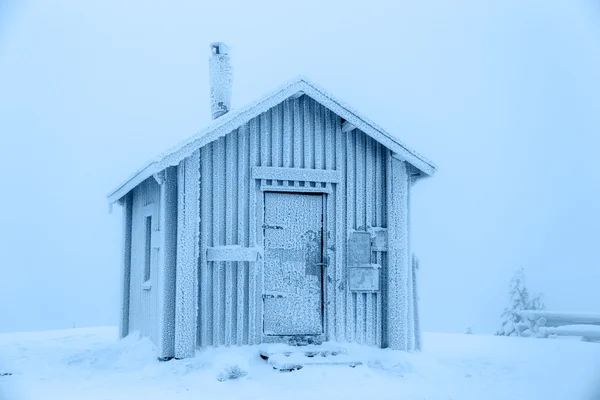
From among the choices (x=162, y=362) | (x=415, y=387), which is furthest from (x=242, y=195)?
(x=415, y=387)

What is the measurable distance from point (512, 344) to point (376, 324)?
15.2 ft

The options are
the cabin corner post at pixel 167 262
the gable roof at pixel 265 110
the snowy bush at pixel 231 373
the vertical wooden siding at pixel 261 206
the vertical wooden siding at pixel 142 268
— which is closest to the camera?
the snowy bush at pixel 231 373

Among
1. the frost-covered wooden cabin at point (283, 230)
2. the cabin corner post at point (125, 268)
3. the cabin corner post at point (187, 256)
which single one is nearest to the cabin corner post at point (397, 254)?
the frost-covered wooden cabin at point (283, 230)

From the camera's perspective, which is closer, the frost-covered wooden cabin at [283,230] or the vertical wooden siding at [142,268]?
the frost-covered wooden cabin at [283,230]

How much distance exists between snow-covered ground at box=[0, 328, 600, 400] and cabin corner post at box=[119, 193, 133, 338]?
3.27 feet

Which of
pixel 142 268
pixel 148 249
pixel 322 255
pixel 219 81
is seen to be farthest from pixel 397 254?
pixel 219 81

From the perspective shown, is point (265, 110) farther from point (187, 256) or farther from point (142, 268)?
point (142, 268)

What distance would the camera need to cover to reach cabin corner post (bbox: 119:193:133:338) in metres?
15.5

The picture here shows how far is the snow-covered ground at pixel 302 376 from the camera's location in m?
9.73

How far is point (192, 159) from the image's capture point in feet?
38.7

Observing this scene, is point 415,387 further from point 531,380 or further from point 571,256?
point 571,256

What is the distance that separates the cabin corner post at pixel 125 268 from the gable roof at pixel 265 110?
6.53ft

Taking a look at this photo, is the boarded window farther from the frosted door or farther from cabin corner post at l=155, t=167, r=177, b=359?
the frosted door

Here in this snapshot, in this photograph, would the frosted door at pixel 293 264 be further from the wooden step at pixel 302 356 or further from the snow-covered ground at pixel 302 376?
the snow-covered ground at pixel 302 376
